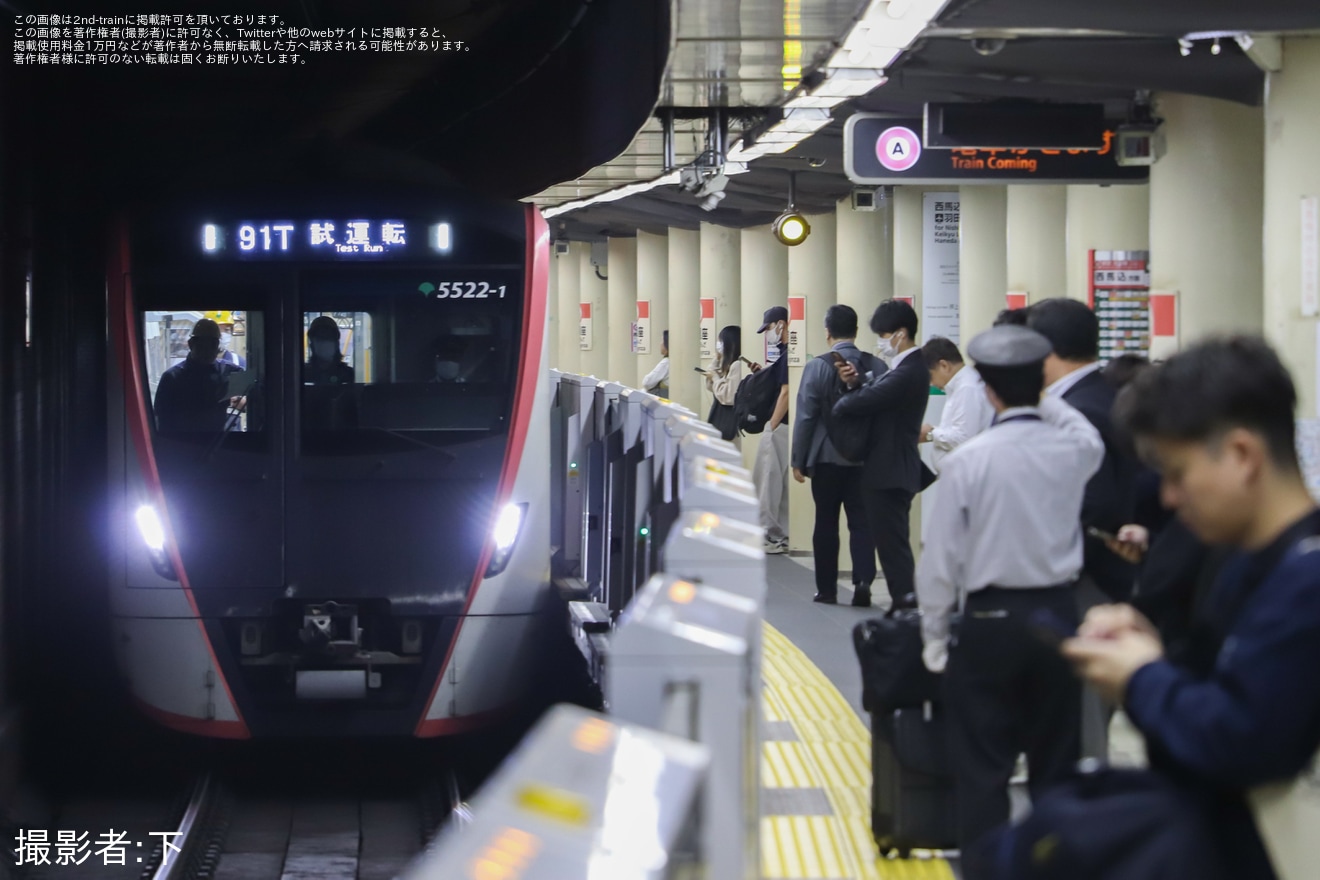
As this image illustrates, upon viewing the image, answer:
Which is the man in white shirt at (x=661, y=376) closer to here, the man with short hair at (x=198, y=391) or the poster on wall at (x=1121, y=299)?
the poster on wall at (x=1121, y=299)

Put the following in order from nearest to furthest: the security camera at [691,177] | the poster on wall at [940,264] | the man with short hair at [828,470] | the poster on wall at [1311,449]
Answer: the poster on wall at [1311,449] < the man with short hair at [828,470] < the poster on wall at [940,264] < the security camera at [691,177]

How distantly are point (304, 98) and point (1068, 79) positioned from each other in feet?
29.4

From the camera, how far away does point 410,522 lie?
8188 mm

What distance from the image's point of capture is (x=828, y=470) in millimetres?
10977

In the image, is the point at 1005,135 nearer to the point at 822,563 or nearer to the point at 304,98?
the point at 822,563

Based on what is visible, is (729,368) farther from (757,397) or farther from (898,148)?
(898,148)

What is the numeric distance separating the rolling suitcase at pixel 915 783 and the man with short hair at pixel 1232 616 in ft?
8.93

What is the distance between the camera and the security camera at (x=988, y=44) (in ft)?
26.2

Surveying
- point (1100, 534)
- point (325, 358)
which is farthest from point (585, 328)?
point (1100, 534)

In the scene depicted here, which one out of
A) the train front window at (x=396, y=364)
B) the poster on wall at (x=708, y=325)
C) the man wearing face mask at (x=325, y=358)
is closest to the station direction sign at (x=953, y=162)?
the train front window at (x=396, y=364)

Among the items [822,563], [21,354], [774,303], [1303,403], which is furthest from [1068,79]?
[774,303]

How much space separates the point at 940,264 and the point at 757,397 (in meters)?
2.33

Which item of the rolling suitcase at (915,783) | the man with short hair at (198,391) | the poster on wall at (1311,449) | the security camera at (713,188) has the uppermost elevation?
the security camera at (713,188)

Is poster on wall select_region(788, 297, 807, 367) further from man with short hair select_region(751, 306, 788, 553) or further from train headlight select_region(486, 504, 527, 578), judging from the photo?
train headlight select_region(486, 504, 527, 578)
